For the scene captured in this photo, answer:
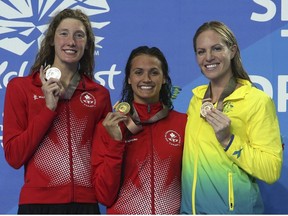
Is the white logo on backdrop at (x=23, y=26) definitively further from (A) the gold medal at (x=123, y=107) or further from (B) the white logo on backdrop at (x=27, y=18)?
(A) the gold medal at (x=123, y=107)

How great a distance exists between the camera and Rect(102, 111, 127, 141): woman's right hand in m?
2.75

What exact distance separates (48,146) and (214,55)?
0.82m

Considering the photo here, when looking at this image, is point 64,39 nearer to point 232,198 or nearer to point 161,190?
point 161,190

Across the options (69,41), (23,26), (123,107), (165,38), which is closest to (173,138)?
(123,107)

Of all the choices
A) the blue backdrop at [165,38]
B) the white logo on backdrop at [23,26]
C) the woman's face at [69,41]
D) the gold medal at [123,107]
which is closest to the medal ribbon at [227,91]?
the gold medal at [123,107]

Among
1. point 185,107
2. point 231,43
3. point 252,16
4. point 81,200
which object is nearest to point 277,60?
point 252,16

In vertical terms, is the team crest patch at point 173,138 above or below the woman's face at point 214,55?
below

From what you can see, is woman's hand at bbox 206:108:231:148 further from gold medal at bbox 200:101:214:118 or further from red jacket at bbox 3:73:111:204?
red jacket at bbox 3:73:111:204

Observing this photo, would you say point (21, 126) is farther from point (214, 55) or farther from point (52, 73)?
point (214, 55)

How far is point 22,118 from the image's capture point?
112 inches

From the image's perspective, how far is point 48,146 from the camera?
2.86 m

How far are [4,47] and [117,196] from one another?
4.85ft

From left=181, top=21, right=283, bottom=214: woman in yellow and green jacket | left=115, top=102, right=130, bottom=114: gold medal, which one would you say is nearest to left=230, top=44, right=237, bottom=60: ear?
left=181, top=21, right=283, bottom=214: woman in yellow and green jacket

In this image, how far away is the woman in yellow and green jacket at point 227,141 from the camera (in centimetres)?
265
